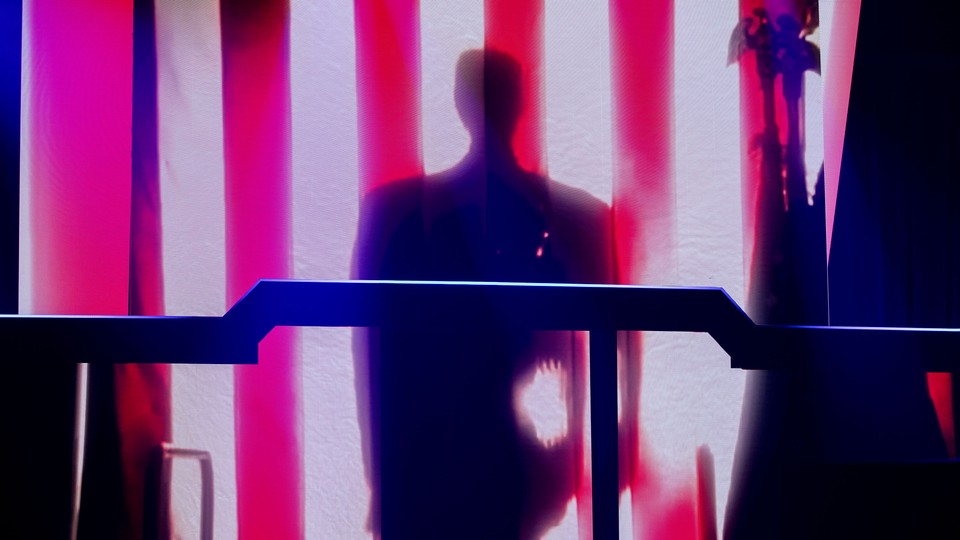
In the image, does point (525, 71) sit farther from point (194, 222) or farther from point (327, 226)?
point (194, 222)

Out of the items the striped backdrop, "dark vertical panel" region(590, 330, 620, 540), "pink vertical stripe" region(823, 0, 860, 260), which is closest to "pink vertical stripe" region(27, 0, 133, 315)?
the striped backdrop

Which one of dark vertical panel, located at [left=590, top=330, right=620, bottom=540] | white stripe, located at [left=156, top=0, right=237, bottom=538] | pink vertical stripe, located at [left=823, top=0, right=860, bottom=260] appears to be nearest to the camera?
dark vertical panel, located at [left=590, top=330, right=620, bottom=540]

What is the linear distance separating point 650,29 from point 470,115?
402 millimetres

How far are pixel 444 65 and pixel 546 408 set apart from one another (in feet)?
2.29

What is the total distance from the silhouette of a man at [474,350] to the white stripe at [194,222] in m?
0.26

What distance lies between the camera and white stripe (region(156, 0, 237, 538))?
106 cm

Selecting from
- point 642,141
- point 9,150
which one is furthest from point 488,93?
point 9,150

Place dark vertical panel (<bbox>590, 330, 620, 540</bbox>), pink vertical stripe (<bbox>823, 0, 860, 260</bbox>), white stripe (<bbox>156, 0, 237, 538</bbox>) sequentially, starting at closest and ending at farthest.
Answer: dark vertical panel (<bbox>590, 330, 620, 540</bbox>) → white stripe (<bbox>156, 0, 237, 538</bbox>) → pink vertical stripe (<bbox>823, 0, 860, 260</bbox>)

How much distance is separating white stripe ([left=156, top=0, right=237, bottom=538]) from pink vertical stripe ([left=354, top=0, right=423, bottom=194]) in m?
0.27

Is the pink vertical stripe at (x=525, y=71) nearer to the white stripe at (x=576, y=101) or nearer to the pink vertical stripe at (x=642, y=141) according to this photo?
the white stripe at (x=576, y=101)

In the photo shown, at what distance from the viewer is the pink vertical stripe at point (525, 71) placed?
1129 mm

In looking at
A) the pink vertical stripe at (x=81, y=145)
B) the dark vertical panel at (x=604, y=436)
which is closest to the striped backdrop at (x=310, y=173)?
the pink vertical stripe at (x=81, y=145)

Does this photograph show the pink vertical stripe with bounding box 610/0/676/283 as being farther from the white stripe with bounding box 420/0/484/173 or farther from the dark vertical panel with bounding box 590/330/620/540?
the dark vertical panel with bounding box 590/330/620/540

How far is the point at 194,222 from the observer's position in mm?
1083
